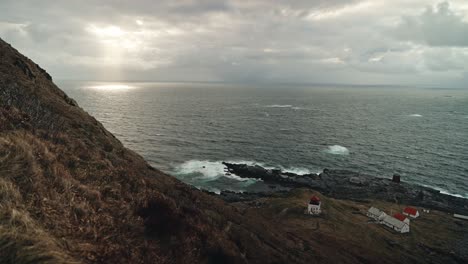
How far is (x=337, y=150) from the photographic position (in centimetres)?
10644

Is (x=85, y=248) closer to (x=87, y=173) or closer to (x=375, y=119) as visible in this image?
(x=87, y=173)

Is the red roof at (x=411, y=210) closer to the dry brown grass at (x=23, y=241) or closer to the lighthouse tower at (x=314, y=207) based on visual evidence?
the lighthouse tower at (x=314, y=207)

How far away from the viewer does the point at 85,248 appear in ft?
33.9

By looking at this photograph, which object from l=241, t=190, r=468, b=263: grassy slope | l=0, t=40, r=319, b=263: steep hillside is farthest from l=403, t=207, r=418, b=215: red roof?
l=0, t=40, r=319, b=263: steep hillside

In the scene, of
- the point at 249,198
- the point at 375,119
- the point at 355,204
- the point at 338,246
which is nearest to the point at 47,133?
the point at 338,246

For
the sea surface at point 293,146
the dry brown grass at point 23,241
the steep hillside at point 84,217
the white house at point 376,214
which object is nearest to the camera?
the dry brown grass at point 23,241

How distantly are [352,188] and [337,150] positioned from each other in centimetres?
3166

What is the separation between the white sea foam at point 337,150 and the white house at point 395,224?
1819 inches

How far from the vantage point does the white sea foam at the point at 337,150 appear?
103650 mm

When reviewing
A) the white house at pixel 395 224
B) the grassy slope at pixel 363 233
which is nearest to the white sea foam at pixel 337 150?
the grassy slope at pixel 363 233

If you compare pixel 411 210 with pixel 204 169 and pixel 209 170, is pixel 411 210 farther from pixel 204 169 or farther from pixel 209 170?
pixel 204 169

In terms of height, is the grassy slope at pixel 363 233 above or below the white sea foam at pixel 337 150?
below

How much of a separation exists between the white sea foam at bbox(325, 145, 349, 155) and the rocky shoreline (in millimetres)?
20137

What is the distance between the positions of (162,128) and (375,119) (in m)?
135
